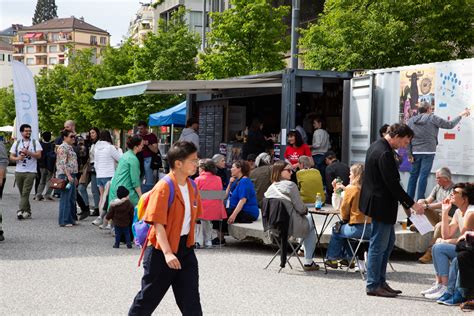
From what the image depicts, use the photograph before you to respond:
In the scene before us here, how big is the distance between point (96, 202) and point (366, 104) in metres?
5.93

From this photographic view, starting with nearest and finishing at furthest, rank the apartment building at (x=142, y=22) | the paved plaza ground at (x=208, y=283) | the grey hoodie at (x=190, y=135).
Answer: the paved plaza ground at (x=208, y=283) < the grey hoodie at (x=190, y=135) < the apartment building at (x=142, y=22)

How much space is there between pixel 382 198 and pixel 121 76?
144 feet

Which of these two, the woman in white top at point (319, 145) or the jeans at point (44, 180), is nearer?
the woman in white top at point (319, 145)

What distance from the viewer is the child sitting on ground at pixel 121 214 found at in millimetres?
12875

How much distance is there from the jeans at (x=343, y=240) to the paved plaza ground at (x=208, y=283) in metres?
0.24

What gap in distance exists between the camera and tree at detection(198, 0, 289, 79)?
107 feet

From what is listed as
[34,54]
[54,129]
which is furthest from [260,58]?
[34,54]

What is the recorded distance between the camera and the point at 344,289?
9594 millimetres

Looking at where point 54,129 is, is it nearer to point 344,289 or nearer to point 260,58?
point 260,58

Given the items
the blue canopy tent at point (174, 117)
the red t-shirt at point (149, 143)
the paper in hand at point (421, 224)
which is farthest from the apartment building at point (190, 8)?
the paper in hand at point (421, 224)

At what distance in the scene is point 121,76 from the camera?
170ft

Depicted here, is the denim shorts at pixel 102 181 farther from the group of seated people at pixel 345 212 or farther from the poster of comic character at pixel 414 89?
the poster of comic character at pixel 414 89

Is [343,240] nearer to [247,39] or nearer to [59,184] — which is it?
[59,184]

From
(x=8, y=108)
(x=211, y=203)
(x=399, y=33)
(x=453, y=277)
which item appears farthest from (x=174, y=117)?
(x=8, y=108)
